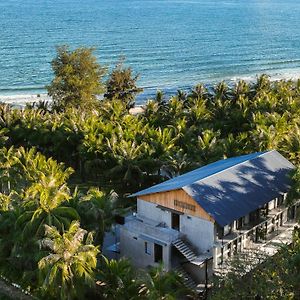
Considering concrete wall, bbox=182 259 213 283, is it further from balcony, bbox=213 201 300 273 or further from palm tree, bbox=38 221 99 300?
palm tree, bbox=38 221 99 300

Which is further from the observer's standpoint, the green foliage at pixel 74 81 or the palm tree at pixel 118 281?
the green foliage at pixel 74 81

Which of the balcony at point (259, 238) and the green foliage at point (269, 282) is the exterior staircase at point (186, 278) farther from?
the green foliage at point (269, 282)

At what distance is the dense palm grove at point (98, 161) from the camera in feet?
84.3

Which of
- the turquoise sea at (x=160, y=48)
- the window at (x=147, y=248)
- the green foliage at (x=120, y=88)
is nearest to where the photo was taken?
the window at (x=147, y=248)

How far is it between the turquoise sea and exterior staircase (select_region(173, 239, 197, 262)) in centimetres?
6353

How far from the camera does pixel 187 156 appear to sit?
42.5 metres

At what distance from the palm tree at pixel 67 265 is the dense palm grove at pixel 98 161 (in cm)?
5

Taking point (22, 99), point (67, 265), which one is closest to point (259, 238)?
point (67, 265)

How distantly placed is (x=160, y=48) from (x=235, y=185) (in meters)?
103

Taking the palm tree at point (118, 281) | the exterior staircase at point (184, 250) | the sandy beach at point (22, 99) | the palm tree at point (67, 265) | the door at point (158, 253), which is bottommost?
the sandy beach at point (22, 99)

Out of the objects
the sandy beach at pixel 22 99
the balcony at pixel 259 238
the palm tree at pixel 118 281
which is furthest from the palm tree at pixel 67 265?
the sandy beach at pixel 22 99

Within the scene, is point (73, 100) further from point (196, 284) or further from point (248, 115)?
point (196, 284)

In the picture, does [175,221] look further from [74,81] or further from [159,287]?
[74,81]

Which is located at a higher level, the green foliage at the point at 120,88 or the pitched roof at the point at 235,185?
the pitched roof at the point at 235,185
